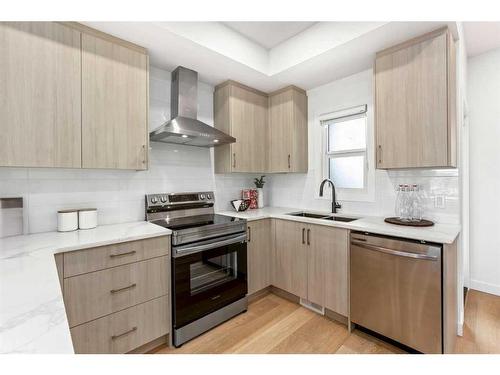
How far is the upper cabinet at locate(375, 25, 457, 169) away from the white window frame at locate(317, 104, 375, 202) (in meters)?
0.42

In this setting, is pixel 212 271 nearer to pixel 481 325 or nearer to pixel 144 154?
pixel 144 154

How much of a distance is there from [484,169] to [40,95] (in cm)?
406

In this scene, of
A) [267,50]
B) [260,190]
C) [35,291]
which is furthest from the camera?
[260,190]

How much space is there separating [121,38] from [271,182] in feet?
7.59

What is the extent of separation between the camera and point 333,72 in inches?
96.8

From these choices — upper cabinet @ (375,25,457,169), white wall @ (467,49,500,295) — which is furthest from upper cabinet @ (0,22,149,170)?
white wall @ (467,49,500,295)

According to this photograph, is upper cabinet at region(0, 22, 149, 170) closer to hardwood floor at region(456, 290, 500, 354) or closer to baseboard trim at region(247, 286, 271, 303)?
baseboard trim at region(247, 286, 271, 303)

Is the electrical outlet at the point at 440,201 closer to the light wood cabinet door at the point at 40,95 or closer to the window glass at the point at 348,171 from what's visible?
the window glass at the point at 348,171

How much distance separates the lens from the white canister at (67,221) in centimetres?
175

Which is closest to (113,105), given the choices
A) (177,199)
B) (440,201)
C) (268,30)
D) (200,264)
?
(177,199)

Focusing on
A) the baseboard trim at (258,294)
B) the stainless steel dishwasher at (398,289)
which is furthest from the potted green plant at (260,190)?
the stainless steel dishwasher at (398,289)

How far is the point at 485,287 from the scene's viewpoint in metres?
2.60
